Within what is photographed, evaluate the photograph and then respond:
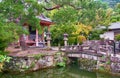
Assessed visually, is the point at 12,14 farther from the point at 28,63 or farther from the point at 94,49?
the point at 94,49

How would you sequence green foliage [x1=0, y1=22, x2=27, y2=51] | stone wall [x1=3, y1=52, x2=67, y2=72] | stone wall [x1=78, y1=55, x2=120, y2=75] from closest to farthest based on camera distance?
stone wall [x1=78, y1=55, x2=120, y2=75]
green foliage [x1=0, y1=22, x2=27, y2=51]
stone wall [x1=3, y1=52, x2=67, y2=72]

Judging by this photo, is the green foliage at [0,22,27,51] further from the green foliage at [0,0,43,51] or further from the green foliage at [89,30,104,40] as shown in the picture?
the green foliage at [89,30,104,40]

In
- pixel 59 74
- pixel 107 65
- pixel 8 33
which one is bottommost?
pixel 59 74

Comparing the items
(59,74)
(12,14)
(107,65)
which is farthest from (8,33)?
(107,65)

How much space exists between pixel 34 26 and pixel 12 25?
2508mm

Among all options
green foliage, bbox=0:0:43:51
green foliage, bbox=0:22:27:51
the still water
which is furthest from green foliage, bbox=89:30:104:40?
green foliage, bbox=0:22:27:51

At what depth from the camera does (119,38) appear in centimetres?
2406

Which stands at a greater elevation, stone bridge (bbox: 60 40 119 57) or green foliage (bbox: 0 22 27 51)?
green foliage (bbox: 0 22 27 51)

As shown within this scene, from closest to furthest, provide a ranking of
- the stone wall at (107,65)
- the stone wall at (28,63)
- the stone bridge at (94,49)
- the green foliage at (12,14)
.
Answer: the stone wall at (107,65)
the green foliage at (12,14)
the stone bridge at (94,49)
the stone wall at (28,63)

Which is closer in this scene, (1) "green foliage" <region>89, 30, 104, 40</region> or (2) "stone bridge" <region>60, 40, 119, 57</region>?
(2) "stone bridge" <region>60, 40, 119, 57</region>

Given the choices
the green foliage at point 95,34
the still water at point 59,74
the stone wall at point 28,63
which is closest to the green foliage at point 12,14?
the stone wall at point 28,63

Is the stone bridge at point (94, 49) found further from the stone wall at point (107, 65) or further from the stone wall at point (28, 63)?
the stone wall at point (28, 63)

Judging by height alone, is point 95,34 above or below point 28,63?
above

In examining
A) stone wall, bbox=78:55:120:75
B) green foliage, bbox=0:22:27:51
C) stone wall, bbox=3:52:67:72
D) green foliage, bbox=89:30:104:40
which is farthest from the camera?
green foliage, bbox=89:30:104:40
